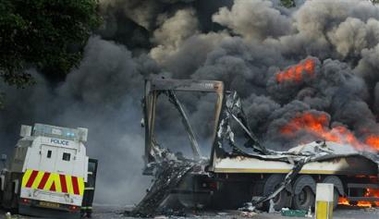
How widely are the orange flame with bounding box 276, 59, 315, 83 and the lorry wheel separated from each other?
11.4 m

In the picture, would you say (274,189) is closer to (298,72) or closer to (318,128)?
(318,128)

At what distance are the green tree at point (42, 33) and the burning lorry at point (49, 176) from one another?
231 cm

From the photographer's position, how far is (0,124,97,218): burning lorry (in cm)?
1202

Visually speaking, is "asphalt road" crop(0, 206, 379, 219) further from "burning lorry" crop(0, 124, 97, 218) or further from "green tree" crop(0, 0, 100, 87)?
"green tree" crop(0, 0, 100, 87)

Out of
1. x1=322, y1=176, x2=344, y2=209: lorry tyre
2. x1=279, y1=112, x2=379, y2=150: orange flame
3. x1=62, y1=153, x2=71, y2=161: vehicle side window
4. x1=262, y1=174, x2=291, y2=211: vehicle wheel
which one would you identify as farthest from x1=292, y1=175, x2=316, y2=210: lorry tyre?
x1=279, y1=112, x2=379, y2=150: orange flame

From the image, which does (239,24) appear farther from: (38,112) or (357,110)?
(38,112)

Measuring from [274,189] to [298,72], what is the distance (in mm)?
11981

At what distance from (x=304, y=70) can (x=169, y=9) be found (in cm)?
656

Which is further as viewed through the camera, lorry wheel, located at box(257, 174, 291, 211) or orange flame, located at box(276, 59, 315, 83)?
orange flame, located at box(276, 59, 315, 83)

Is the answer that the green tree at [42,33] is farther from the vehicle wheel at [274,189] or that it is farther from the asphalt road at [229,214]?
the vehicle wheel at [274,189]

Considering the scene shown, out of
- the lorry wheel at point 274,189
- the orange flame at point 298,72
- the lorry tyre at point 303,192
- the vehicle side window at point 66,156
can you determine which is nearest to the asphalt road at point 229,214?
the lorry wheel at point 274,189

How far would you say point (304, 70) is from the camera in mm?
26641

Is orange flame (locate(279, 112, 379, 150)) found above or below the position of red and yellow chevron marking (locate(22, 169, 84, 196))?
above

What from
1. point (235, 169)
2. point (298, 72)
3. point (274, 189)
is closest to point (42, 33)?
point (235, 169)
